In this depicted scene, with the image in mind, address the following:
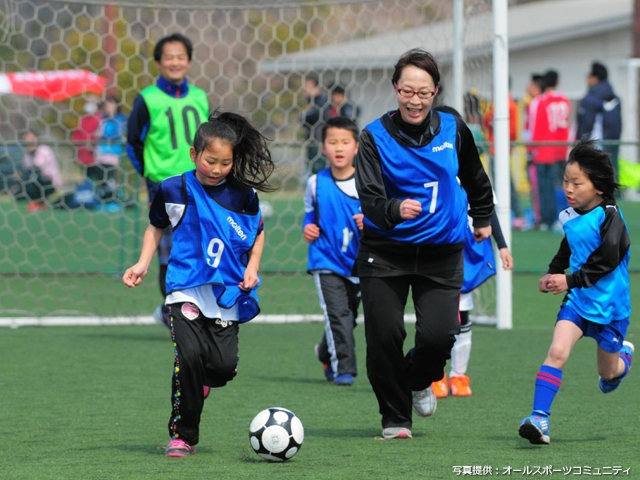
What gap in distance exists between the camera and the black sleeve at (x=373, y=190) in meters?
5.26

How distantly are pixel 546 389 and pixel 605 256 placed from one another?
25.0 inches

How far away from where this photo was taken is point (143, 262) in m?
5.36

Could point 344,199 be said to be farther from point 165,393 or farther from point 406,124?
point 406,124

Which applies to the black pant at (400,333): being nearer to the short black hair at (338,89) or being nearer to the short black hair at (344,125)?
the short black hair at (344,125)

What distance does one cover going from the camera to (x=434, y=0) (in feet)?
53.5

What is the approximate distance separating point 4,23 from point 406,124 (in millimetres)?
7260

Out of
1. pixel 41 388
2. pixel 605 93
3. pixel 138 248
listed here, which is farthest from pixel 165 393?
pixel 605 93

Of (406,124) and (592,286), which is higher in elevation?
(406,124)

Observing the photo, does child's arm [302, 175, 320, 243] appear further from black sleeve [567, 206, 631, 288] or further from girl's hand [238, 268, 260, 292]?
black sleeve [567, 206, 631, 288]

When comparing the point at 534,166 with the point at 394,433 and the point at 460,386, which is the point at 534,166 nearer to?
the point at 460,386

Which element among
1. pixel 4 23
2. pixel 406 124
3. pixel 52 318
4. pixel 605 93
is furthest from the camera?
pixel 605 93

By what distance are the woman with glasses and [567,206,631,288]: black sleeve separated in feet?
1.55

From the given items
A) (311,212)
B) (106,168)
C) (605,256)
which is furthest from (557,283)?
(106,168)

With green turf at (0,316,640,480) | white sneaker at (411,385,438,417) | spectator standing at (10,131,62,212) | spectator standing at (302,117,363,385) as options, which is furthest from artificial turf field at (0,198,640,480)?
spectator standing at (10,131,62,212)
